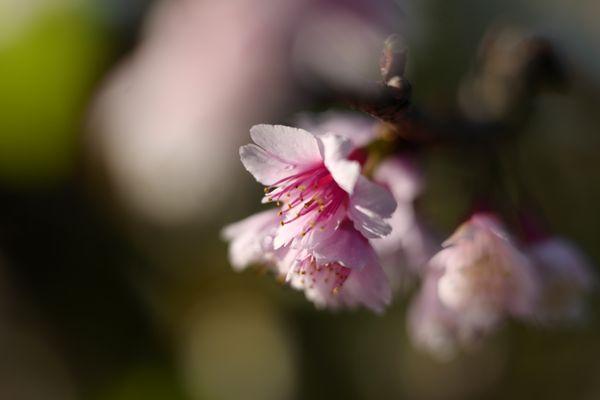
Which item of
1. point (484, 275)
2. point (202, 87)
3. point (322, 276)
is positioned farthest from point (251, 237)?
point (202, 87)

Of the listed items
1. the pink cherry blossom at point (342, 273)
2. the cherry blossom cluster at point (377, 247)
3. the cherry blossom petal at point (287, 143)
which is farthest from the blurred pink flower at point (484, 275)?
the cherry blossom petal at point (287, 143)

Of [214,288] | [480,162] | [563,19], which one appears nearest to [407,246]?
[480,162]

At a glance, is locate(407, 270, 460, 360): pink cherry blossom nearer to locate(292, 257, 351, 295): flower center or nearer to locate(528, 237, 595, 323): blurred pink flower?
locate(528, 237, 595, 323): blurred pink flower

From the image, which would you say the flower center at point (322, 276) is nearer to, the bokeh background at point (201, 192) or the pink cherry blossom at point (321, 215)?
the pink cherry blossom at point (321, 215)

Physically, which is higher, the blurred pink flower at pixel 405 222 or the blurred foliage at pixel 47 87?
the blurred foliage at pixel 47 87

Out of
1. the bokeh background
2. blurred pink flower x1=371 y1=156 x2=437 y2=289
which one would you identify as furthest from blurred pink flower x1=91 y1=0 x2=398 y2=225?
blurred pink flower x1=371 y1=156 x2=437 y2=289

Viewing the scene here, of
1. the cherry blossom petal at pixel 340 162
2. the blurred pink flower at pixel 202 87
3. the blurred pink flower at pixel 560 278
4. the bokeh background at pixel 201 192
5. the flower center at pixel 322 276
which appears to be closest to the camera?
the cherry blossom petal at pixel 340 162

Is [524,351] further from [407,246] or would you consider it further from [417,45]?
[407,246]
